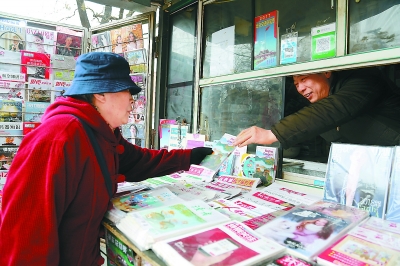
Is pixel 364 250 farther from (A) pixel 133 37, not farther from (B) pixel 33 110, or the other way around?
(B) pixel 33 110

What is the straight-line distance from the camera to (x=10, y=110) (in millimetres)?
2248

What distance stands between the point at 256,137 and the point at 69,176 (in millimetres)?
1045

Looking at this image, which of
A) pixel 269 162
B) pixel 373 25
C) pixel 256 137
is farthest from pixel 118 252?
pixel 373 25

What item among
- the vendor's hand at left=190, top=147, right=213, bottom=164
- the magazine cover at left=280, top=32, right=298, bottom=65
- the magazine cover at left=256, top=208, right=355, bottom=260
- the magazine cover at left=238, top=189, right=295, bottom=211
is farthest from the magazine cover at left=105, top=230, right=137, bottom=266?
the magazine cover at left=280, top=32, right=298, bottom=65

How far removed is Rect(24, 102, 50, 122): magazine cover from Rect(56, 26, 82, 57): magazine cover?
0.52 m

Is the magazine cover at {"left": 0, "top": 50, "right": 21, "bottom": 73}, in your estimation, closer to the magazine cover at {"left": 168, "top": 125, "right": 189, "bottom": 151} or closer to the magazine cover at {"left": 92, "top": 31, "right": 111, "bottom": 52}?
the magazine cover at {"left": 92, "top": 31, "right": 111, "bottom": 52}

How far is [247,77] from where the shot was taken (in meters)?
1.90

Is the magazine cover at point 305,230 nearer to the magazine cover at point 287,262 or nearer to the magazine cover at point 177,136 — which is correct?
the magazine cover at point 287,262

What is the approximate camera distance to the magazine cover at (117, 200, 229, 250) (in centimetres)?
91

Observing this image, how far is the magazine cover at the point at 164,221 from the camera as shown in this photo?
2.97ft

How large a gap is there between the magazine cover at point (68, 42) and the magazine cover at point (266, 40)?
172 centimetres

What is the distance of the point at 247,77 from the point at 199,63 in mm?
603

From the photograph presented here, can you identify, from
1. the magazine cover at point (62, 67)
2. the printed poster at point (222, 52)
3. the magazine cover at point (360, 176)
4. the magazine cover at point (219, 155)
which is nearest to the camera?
the magazine cover at point (360, 176)

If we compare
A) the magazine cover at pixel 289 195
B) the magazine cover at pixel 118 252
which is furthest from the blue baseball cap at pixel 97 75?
the magazine cover at pixel 289 195
